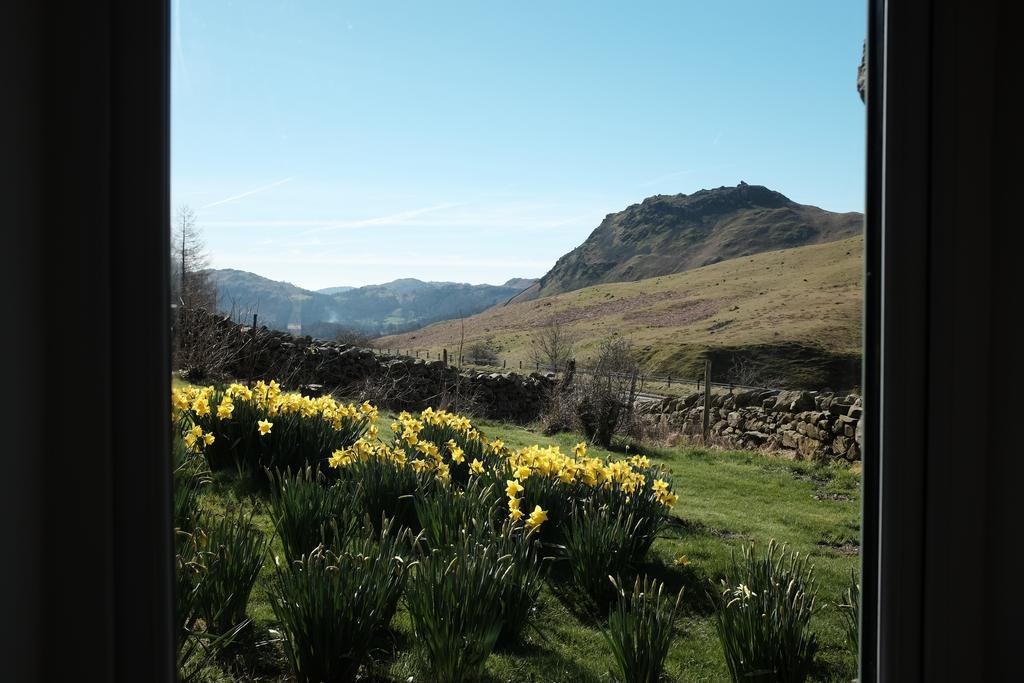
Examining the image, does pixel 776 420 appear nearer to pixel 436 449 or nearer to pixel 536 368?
pixel 536 368

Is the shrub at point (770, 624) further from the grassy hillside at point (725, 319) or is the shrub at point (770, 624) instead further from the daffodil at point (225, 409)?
the daffodil at point (225, 409)

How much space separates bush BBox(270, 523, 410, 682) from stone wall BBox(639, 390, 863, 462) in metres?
0.91

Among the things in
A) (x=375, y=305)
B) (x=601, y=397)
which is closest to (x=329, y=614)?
(x=375, y=305)

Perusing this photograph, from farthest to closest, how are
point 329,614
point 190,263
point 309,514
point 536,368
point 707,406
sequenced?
point 536,368 → point 707,406 → point 309,514 → point 190,263 → point 329,614

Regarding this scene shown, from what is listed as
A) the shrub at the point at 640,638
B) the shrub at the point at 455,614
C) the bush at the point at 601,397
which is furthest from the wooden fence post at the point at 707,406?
the shrub at the point at 455,614

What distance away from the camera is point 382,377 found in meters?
1.96

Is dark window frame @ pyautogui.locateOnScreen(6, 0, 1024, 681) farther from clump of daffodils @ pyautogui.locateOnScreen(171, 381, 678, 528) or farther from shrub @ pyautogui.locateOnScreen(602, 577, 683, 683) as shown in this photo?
clump of daffodils @ pyautogui.locateOnScreen(171, 381, 678, 528)

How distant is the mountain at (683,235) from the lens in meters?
1.70

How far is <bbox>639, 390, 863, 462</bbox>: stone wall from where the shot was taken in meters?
1.63

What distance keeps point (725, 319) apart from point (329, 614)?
1.21m

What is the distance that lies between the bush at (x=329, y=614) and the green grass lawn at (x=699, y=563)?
86 mm

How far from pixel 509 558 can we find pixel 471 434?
0.48 meters

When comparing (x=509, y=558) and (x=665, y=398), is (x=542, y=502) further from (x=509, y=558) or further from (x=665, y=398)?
(x=665, y=398)
